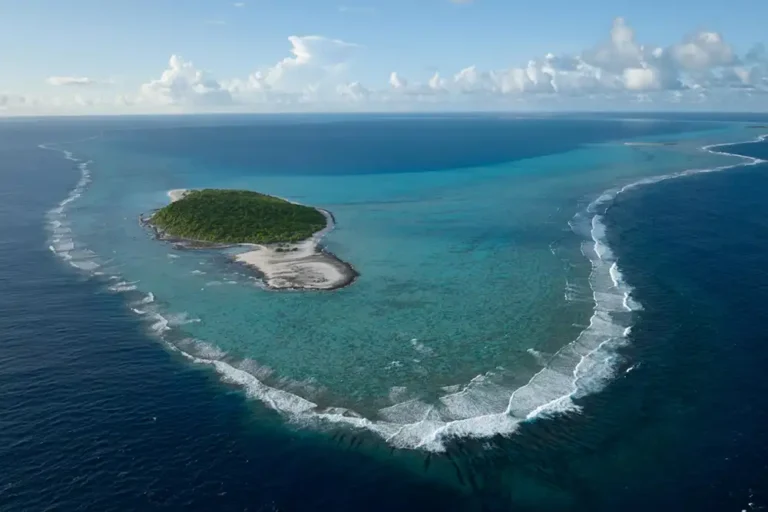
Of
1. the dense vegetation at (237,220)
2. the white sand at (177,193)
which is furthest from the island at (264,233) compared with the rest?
the white sand at (177,193)

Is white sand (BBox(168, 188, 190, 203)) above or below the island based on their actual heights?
above

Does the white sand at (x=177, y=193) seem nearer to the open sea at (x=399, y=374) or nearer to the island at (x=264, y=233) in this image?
the island at (x=264, y=233)

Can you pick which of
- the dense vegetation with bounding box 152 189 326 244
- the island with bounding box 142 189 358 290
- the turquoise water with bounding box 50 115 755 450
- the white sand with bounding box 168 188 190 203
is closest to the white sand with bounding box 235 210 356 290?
the island with bounding box 142 189 358 290

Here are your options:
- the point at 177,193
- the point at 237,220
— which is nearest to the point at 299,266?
the point at 237,220

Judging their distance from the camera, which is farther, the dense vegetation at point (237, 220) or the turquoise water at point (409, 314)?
the dense vegetation at point (237, 220)

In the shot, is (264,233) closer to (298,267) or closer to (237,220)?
(237,220)

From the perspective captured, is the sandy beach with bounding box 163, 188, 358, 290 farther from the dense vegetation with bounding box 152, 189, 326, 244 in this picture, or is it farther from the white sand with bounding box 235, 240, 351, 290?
the dense vegetation with bounding box 152, 189, 326, 244
